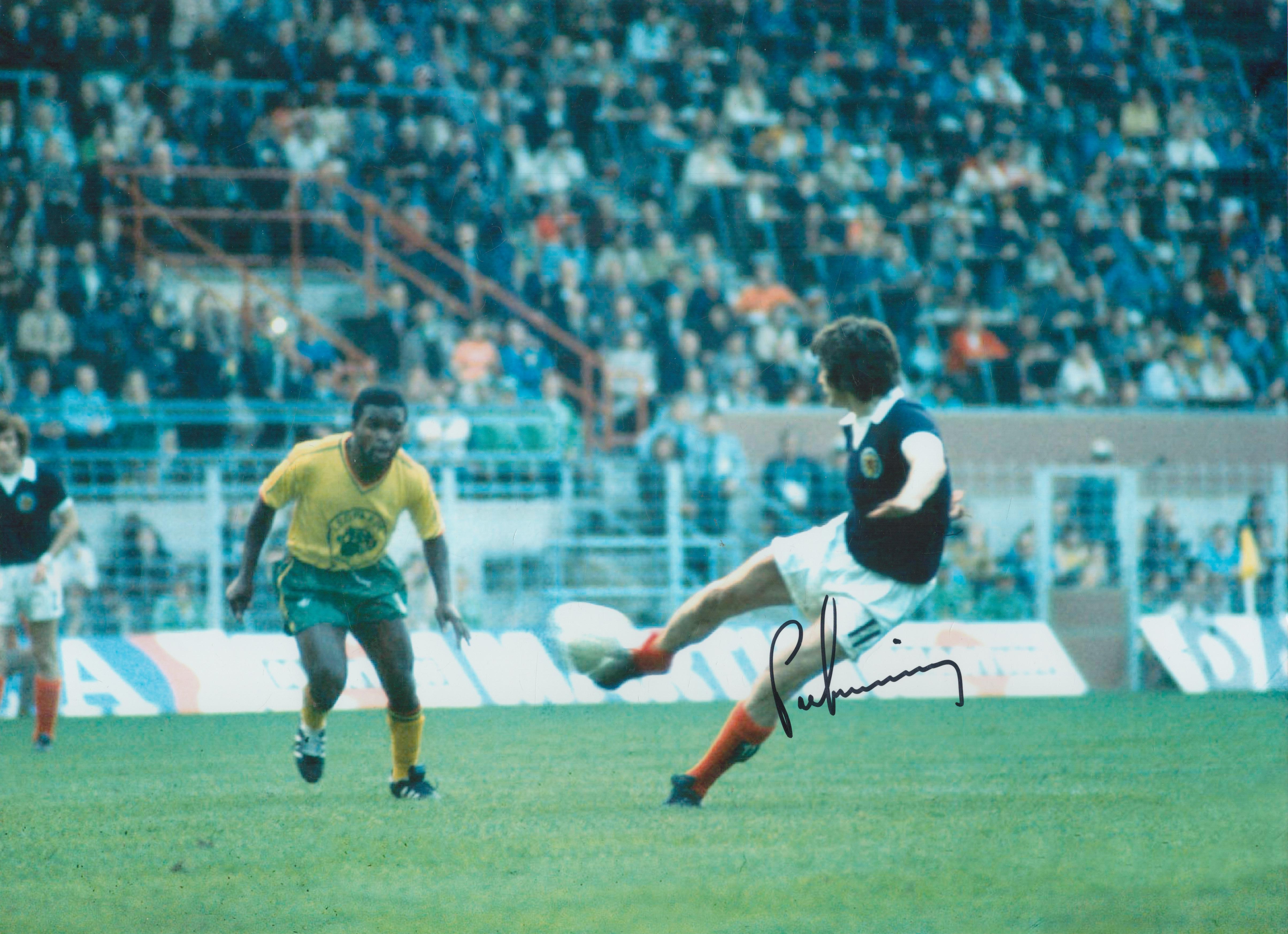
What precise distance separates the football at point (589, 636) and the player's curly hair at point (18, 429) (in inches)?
207

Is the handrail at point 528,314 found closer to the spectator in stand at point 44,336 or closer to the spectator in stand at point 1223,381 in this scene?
the spectator in stand at point 44,336

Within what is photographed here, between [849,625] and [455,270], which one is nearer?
[849,625]

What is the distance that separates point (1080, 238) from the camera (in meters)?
21.3

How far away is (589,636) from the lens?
6758 mm

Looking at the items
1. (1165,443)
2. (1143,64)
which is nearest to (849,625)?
(1165,443)

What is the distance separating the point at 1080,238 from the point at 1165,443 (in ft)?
11.9

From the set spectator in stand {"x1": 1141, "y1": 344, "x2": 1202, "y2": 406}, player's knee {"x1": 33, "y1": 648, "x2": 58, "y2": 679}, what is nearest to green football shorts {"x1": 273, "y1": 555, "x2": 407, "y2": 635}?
player's knee {"x1": 33, "y1": 648, "x2": 58, "y2": 679}

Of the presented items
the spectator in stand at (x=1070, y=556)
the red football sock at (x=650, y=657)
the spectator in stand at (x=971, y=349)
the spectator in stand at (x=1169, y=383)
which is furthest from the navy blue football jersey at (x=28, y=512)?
the spectator in stand at (x=1169, y=383)

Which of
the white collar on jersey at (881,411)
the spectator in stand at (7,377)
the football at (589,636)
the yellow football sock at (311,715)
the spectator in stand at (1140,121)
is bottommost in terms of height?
the yellow football sock at (311,715)

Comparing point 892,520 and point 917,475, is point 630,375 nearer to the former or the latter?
point 892,520

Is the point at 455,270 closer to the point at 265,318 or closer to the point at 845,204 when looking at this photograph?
the point at 265,318

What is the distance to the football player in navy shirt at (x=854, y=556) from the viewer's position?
263 inches

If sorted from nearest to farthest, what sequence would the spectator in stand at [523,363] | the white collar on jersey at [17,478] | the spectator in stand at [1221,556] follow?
1. the white collar on jersey at [17,478]
2. the spectator in stand at [1221,556]
3. the spectator in stand at [523,363]

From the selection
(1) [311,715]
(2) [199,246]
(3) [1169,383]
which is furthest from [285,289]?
(1) [311,715]
